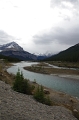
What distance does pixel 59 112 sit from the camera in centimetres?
2211

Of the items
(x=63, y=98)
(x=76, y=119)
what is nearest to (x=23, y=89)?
(x=63, y=98)

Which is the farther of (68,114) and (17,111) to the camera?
(68,114)

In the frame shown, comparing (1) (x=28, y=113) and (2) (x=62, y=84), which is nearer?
(1) (x=28, y=113)

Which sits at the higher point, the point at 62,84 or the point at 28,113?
the point at 28,113

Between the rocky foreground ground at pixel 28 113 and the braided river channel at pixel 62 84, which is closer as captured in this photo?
the rocky foreground ground at pixel 28 113

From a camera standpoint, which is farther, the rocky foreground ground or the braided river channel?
the braided river channel

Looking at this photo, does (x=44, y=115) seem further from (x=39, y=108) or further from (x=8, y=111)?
(x=8, y=111)

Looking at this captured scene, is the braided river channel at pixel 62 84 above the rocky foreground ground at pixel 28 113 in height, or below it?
below

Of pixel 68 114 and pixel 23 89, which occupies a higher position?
pixel 23 89

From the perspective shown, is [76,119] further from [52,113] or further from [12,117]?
[12,117]

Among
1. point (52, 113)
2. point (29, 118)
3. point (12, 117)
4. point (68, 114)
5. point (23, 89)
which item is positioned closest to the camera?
point (12, 117)

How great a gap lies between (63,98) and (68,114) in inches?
397

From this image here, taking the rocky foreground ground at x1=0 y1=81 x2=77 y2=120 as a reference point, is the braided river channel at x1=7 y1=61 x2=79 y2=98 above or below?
below

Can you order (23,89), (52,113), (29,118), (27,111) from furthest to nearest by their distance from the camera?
(23,89), (52,113), (27,111), (29,118)
